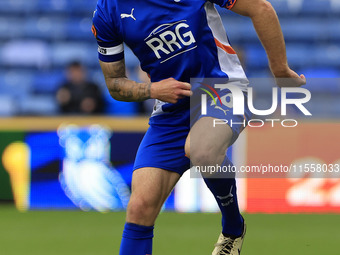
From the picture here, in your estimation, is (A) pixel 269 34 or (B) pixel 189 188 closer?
(A) pixel 269 34

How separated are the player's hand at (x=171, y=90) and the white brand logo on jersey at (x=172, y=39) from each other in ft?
0.56

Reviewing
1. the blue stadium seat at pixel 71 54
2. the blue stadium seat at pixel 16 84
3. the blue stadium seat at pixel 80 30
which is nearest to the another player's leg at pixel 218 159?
the blue stadium seat at pixel 16 84

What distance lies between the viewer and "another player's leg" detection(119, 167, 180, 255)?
3.91 meters

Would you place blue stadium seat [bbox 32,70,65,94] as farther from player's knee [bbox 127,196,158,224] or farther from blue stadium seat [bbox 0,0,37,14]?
player's knee [bbox 127,196,158,224]

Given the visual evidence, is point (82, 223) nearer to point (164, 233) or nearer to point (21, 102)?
point (164, 233)

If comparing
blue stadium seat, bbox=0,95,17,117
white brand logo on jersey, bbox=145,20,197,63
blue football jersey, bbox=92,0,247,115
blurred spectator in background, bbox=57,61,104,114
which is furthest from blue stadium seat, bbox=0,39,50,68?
white brand logo on jersey, bbox=145,20,197,63

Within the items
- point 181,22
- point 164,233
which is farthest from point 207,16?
point 164,233

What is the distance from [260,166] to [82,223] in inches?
83.8

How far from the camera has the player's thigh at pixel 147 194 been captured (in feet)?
12.8

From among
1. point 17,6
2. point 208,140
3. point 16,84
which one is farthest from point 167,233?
point 17,6

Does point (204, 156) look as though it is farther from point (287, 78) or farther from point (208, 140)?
point (287, 78)

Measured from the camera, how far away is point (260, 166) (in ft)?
26.5

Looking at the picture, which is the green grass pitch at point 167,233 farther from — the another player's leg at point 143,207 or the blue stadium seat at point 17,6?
the blue stadium seat at point 17,6

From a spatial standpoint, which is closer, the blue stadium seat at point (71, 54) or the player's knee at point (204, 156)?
the player's knee at point (204, 156)
